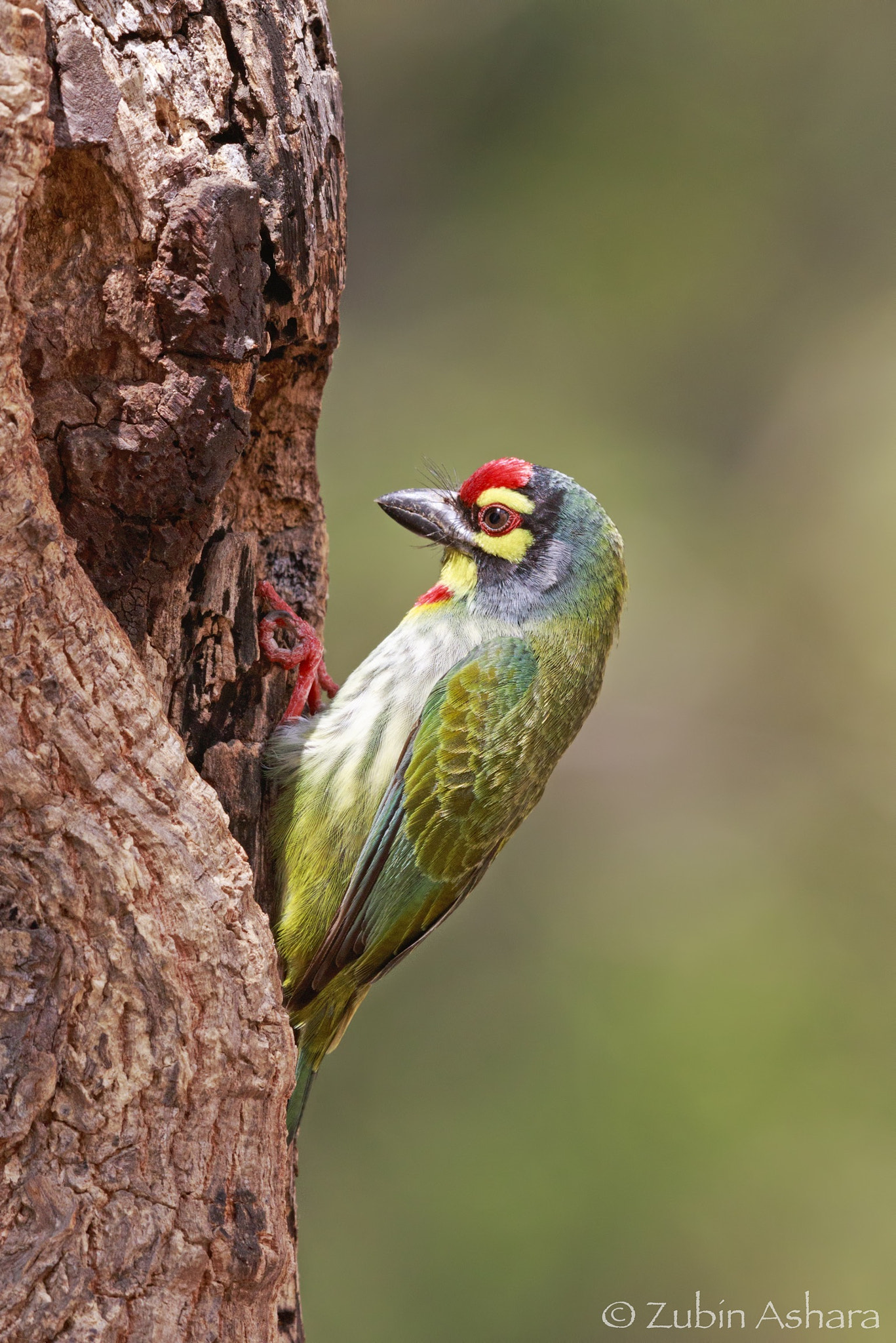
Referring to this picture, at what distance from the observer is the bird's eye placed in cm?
295

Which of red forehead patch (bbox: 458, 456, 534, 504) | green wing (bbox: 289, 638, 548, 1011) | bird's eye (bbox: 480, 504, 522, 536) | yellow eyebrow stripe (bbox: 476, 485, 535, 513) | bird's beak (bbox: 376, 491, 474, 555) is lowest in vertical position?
green wing (bbox: 289, 638, 548, 1011)

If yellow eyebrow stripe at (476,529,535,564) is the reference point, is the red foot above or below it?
below

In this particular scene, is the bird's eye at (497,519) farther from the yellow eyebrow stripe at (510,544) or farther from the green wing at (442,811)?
the green wing at (442,811)

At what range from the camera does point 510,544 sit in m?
2.95

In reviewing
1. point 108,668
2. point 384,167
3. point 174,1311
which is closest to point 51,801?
point 108,668

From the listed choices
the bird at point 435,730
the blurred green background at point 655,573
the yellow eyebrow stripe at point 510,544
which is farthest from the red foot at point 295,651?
the blurred green background at point 655,573

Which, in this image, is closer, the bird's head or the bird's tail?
the bird's tail

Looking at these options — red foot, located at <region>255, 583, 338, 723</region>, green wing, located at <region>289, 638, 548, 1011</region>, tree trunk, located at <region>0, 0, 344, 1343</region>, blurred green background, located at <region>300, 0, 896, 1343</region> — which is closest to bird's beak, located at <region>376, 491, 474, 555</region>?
green wing, located at <region>289, 638, 548, 1011</region>

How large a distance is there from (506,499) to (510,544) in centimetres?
11

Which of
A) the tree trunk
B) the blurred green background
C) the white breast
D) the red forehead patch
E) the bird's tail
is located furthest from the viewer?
the blurred green background

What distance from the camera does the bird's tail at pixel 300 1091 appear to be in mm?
2406

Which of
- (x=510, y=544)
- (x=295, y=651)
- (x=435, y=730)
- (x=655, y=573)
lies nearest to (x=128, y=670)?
(x=295, y=651)

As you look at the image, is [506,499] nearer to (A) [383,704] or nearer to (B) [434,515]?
(B) [434,515]

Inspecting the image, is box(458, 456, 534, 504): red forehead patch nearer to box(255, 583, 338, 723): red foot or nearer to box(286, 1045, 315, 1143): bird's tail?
box(255, 583, 338, 723): red foot
